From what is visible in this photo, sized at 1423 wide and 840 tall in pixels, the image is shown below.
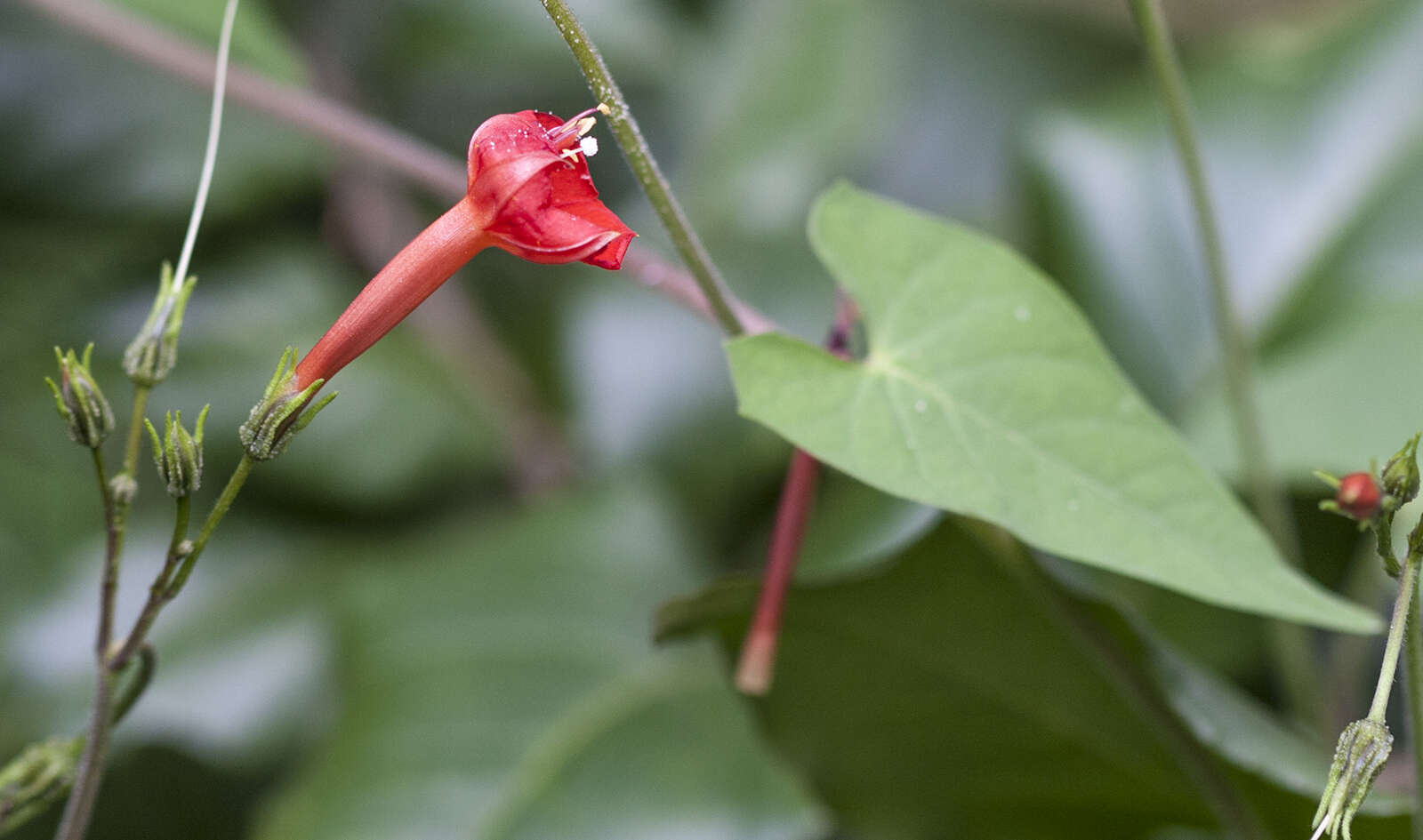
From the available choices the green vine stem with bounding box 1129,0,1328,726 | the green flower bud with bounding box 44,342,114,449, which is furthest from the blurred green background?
the green flower bud with bounding box 44,342,114,449

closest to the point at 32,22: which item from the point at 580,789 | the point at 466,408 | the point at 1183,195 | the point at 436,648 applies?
the point at 466,408

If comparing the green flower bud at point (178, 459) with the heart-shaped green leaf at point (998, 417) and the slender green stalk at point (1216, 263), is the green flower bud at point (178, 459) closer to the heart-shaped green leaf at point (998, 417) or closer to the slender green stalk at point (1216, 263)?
the heart-shaped green leaf at point (998, 417)

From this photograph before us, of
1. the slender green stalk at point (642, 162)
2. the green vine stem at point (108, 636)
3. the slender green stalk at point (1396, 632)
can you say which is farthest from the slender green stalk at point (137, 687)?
the slender green stalk at point (1396, 632)

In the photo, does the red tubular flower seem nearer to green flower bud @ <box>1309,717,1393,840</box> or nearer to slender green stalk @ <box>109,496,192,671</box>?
slender green stalk @ <box>109,496,192,671</box>

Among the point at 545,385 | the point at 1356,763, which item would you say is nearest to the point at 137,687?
the point at 1356,763

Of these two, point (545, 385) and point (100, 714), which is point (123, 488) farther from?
point (545, 385)

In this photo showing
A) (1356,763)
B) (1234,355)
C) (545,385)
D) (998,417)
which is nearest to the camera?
(1356,763)

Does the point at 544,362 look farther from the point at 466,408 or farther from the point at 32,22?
the point at 32,22
